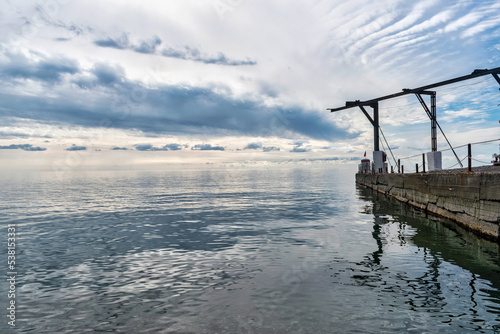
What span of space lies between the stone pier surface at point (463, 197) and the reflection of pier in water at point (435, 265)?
719 mm

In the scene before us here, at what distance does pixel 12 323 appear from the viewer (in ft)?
24.1

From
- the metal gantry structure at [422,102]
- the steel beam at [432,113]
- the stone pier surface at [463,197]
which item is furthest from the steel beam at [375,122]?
the stone pier surface at [463,197]

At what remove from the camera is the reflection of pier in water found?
8.33 meters

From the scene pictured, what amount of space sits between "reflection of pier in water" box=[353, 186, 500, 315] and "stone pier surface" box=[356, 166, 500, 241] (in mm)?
719

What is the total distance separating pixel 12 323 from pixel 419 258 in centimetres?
1212

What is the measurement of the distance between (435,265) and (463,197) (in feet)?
27.9

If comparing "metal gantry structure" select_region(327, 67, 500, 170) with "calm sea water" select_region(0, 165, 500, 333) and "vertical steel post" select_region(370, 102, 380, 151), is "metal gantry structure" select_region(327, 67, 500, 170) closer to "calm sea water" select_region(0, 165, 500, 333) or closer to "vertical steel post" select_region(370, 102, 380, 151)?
"vertical steel post" select_region(370, 102, 380, 151)

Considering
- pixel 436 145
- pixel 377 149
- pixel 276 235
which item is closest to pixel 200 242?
pixel 276 235

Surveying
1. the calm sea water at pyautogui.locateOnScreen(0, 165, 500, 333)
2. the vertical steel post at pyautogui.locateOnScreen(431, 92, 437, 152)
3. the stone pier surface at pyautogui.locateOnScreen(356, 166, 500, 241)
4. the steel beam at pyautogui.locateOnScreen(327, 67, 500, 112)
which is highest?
the steel beam at pyautogui.locateOnScreen(327, 67, 500, 112)

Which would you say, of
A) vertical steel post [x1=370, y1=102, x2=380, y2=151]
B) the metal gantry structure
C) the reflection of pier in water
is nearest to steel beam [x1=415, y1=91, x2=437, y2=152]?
the metal gantry structure

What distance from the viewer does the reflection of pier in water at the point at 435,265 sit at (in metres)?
8.33

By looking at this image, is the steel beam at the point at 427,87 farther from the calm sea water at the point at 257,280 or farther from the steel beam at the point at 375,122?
the calm sea water at the point at 257,280

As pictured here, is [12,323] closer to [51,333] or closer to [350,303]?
[51,333]

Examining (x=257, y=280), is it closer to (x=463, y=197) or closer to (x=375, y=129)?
(x=463, y=197)
